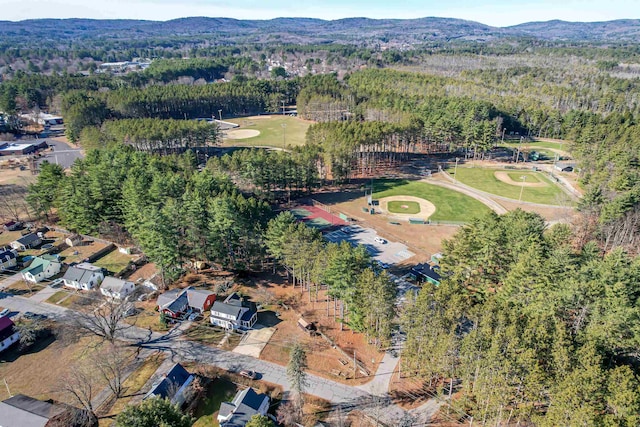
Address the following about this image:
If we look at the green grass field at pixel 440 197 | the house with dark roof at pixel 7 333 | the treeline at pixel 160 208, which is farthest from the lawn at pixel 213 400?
the green grass field at pixel 440 197

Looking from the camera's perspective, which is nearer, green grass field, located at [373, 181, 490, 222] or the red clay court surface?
the red clay court surface

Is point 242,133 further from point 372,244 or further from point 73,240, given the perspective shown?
point 372,244

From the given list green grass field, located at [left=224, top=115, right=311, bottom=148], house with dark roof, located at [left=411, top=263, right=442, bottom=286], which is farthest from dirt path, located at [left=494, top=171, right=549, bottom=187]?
green grass field, located at [left=224, top=115, right=311, bottom=148]

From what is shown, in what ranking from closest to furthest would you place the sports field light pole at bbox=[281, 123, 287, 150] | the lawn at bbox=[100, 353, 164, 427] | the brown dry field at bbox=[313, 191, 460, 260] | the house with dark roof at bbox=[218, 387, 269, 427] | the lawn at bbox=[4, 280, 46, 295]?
1. the house with dark roof at bbox=[218, 387, 269, 427]
2. the lawn at bbox=[100, 353, 164, 427]
3. the lawn at bbox=[4, 280, 46, 295]
4. the brown dry field at bbox=[313, 191, 460, 260]
5. the sports field light pole at bbox=[281, 123, 287, 150]

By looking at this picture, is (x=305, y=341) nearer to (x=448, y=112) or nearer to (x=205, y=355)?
(x=205, y=355)

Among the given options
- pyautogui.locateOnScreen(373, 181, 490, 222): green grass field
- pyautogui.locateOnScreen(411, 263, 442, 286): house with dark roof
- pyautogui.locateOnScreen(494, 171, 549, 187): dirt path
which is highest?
pyautogui.locateOnScreen(494, 171, 549, 187): dirt path

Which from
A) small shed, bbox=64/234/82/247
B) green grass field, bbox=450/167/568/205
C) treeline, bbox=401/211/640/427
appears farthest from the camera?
green grass field, bbox=450/167/568/205

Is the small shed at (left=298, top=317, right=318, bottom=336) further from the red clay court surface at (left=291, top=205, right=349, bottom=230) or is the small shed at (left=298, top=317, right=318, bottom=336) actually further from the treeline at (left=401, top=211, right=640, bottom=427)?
the red clay court surface at (left=291, top=205, right=349, bottom=230)
